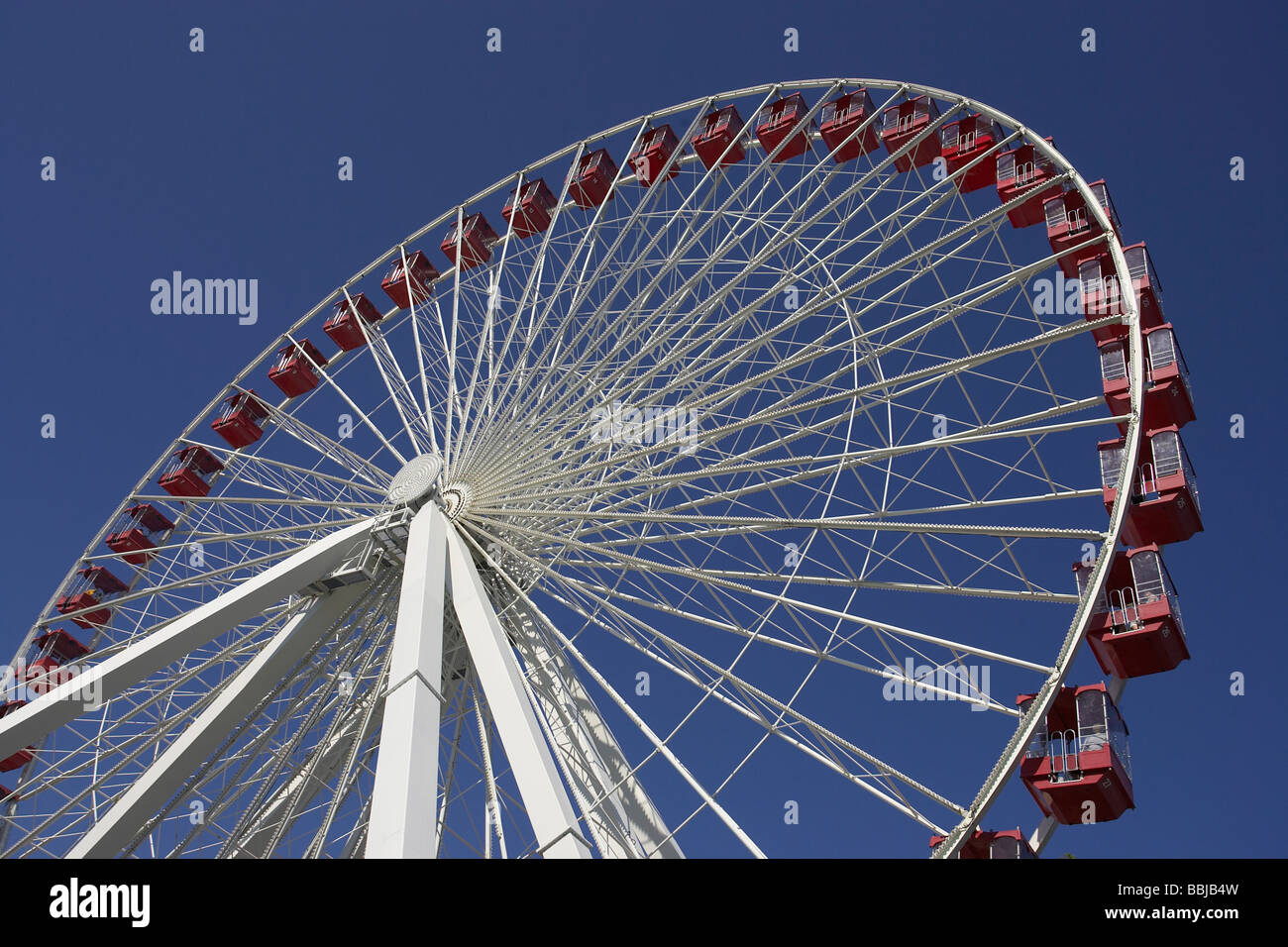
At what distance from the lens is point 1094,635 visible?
13.2 meters

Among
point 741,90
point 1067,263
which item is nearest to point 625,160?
point 741,90

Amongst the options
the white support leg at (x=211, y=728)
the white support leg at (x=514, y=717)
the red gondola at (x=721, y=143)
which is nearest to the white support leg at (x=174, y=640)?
the white support leg at (x=211, y=728)

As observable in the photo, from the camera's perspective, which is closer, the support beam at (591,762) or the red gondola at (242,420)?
the support beam at (591,762)

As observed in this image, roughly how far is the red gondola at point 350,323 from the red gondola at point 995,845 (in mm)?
16166

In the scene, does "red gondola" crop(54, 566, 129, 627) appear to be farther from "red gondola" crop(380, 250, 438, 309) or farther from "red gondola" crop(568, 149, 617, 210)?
"red gondola" crop(568, 149, 617, 210)

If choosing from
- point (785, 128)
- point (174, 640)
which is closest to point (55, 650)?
point (174, 640)

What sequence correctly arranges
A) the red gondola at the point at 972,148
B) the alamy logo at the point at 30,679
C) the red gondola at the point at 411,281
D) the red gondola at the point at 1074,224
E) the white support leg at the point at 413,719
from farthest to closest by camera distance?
1. the red gondola at the point at 411,281
2. the alamy logo at the point at 30,679
3. the red gondola at the point at 972,148
4. the red gondola at the point at 1074,224
5. the white support leg at the point at 413,719

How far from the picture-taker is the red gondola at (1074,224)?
53.2ft

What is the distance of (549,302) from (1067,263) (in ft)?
26.4

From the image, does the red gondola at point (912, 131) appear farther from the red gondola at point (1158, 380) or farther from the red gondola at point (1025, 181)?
the red gondola at point (1158, 380)

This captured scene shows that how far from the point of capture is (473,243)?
959 inches

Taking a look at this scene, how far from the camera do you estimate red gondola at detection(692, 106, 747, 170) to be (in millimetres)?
21266
